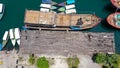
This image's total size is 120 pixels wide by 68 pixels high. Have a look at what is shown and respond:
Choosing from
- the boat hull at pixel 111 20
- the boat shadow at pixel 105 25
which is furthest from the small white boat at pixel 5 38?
the boat hull at pixel 111 20

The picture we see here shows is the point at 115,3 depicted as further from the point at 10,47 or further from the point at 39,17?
the point at 10,47

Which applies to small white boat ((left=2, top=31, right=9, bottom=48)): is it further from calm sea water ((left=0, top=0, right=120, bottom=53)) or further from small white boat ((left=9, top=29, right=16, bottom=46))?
calm sea water ((left=0, top=0, right=120, bottom=53))

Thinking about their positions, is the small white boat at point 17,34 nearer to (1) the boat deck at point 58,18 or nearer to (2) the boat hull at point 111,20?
(1) the boat deck at point 58,18

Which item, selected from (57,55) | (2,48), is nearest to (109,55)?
(57,55)

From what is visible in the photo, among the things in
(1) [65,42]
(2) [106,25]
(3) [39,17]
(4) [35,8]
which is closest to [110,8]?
(2) [106,25]

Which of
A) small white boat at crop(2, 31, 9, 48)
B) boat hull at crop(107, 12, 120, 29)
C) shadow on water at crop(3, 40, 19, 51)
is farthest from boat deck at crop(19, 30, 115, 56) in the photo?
small white boat at crop(2, 31, 9, 48)

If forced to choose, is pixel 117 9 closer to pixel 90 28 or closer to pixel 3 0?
pixel 90 28
